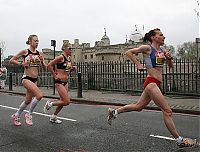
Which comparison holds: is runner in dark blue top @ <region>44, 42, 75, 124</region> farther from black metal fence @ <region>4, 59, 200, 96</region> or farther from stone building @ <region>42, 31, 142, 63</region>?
stone building @ <region>42, 31, 142, 63</region>

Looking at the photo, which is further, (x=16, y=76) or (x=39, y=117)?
(x=16, y=76)

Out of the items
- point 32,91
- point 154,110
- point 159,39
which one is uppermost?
point 159,39

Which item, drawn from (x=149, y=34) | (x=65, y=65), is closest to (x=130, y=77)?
(x=65, y=65)

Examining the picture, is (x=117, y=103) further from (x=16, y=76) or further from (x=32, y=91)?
(x=16, y=76)

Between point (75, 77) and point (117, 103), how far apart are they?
724 cm

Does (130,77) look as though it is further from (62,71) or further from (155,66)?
(155,66)

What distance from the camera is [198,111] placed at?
32.2 ft

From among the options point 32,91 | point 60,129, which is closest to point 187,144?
point 60,129

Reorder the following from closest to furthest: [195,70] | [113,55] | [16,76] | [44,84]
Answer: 1. [195,70]
2. [44,84]
3. [16,76]
4. [113,55]

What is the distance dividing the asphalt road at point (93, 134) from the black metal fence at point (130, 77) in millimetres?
5425

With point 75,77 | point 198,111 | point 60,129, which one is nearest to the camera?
point 60,129

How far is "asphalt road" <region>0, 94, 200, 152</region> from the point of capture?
18.1 ft

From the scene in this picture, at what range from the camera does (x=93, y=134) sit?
21.7 ft

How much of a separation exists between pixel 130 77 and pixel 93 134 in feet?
33.4
